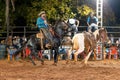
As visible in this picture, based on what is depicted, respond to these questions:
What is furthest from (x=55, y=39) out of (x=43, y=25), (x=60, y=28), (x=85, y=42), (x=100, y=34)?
(x=100, y=34)

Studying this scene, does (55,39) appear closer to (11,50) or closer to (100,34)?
(100,34)

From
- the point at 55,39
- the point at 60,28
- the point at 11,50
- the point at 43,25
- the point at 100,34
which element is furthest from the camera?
the point at 11,50

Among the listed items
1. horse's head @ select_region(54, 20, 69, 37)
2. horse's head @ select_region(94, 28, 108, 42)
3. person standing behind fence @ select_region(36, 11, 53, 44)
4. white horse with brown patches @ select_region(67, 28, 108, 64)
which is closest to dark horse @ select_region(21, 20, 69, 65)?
horse's head @ select_region(54, 20, 69, 37)

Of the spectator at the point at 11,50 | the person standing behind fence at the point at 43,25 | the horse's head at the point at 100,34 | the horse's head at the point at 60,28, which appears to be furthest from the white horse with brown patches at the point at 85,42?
the spectator at the point at 11,50

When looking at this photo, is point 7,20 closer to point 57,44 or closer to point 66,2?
point 66,2

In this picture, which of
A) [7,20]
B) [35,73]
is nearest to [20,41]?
[7,20]

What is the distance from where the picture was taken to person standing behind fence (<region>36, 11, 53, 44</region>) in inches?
663

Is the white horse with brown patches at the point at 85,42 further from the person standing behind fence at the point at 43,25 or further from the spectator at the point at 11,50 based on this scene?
the spectator at the point at 11,50

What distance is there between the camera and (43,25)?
17000 mm

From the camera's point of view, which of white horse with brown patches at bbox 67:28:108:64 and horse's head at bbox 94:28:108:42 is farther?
horse's head at bbox 94:28:108:42

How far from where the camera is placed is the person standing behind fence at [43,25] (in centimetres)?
1683

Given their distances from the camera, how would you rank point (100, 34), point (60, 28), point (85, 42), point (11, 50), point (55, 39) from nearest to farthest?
1. point (55, 39)
2. point (60, 28)
3. point (85, 42)
4. point (100, 34)
5. point (11, 50)

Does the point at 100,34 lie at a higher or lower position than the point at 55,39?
higher

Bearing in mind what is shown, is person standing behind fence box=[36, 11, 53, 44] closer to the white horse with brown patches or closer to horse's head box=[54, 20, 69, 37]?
horse's head box=[54, 20, 69, 37]
